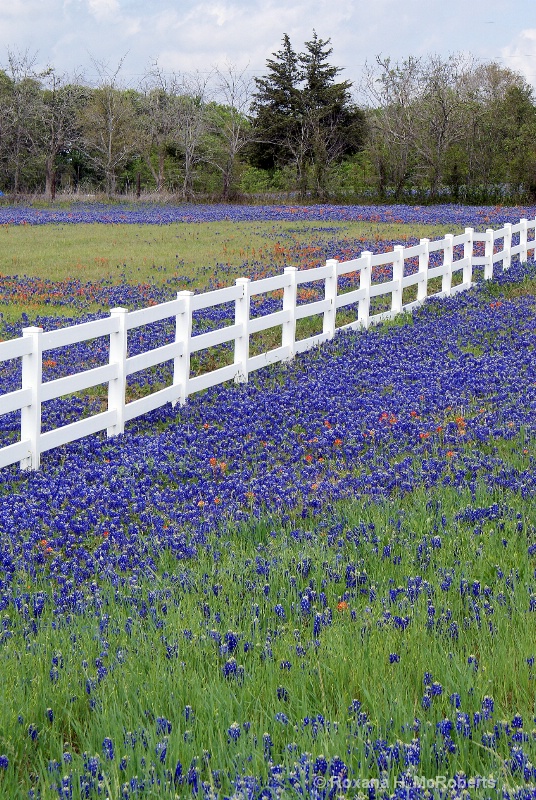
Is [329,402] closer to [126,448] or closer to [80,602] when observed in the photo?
[126,448]

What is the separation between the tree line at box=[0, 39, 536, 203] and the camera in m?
Answer: 58.0

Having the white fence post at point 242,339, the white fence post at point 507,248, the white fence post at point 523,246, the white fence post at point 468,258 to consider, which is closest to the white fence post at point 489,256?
the white fence post at point 468,258

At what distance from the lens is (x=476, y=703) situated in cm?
350

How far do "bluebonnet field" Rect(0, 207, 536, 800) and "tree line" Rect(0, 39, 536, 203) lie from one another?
5056cm

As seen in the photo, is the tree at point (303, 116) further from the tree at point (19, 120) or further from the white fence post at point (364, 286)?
the white fence post at point (364, 286)

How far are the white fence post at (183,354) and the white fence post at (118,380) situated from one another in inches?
48.1

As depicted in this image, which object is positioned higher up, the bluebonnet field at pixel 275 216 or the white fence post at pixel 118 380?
the bluebonnet field at pixel 275 216

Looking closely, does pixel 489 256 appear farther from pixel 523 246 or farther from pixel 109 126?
pixel 109 126

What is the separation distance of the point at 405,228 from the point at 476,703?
104ft

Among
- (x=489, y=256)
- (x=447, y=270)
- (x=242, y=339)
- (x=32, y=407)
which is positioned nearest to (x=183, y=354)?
(x=242, y=339)

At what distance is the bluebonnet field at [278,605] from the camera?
312cm

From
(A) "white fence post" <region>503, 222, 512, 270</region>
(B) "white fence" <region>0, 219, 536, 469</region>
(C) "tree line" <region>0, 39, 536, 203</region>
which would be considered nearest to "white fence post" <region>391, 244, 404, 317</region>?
(B) "white fence" <region>0, 219, 536, 469</region>

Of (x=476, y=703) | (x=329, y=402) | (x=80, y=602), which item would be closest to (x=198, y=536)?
(x=80, y=602)

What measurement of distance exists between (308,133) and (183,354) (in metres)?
56.1
